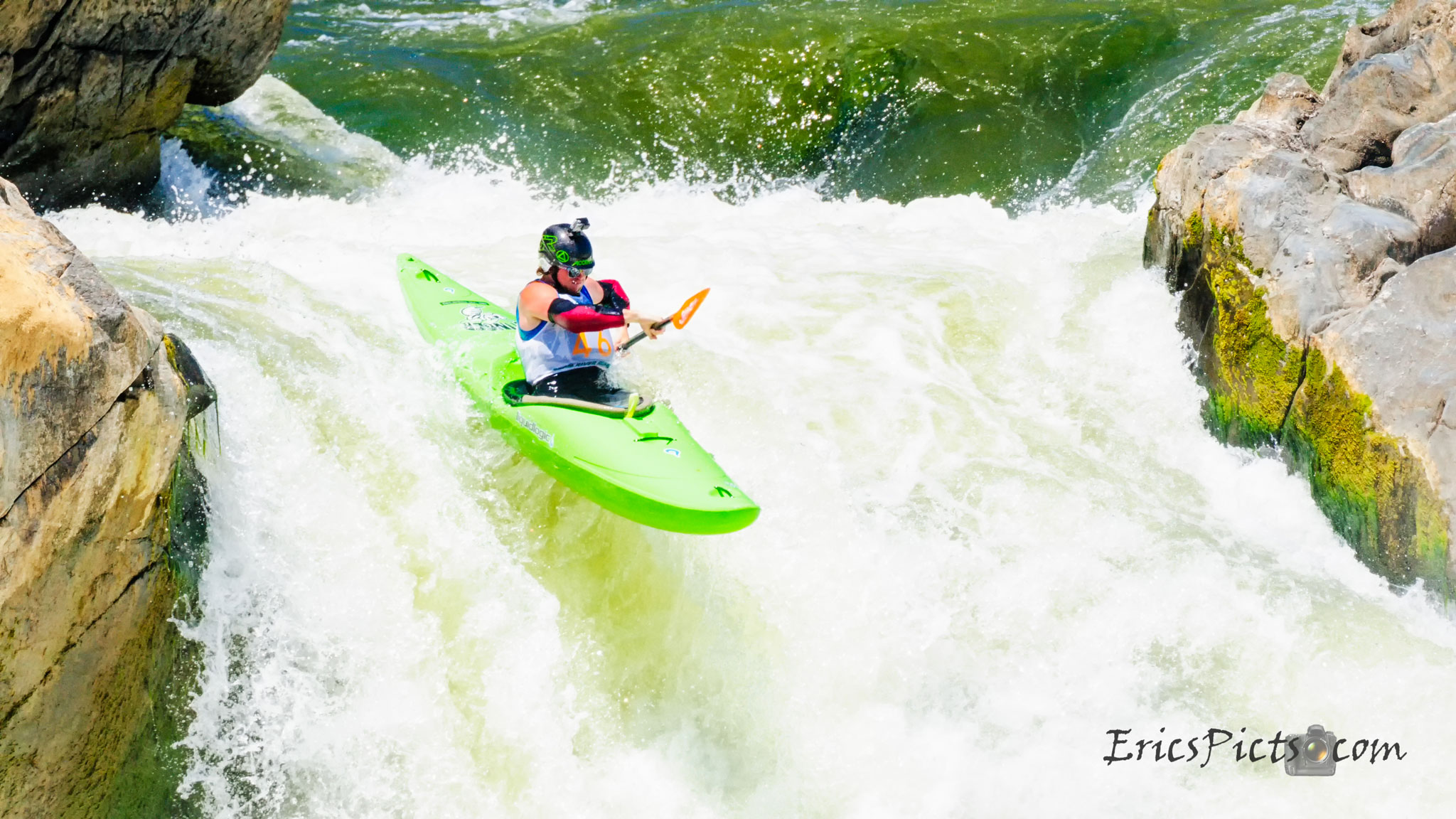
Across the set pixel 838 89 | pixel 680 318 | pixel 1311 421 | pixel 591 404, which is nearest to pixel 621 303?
pixel 680 318

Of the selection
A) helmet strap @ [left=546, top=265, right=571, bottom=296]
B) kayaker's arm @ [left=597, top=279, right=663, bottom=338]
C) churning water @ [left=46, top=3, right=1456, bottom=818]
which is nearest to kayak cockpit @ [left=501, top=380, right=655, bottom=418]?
churning water @ [left=46, top=3, right=1456, bottom=818]

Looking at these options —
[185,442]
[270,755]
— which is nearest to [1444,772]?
[270,755]

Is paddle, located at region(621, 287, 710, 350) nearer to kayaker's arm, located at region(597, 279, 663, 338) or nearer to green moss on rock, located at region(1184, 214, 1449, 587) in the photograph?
kayaker's arm, located at region(597, 279, 663, 338)

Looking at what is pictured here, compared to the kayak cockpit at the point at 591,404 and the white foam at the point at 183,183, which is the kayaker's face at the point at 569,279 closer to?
the kayak cockpit at the point at 591,404

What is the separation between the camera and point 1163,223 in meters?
6.30

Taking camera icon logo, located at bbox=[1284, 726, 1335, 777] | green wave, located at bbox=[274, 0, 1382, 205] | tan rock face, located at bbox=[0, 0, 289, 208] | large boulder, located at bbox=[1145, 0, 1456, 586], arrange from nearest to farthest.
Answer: camera icon logo, located at bbox=[1284, 726, 1335, 777] → large boulder, located at bbox=[1145, 0, 1456, 586] → tan rock face, located at bbox=[0, 0, 289, 208] → green wave, located at bbox=[274, 0, 1382, 205]

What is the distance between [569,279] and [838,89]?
5.90 m

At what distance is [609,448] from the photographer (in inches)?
180

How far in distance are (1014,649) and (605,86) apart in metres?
7.37

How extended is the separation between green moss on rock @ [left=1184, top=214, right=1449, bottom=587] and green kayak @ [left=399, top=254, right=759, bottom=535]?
251cm

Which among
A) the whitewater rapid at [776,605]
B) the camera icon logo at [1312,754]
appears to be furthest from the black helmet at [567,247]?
the camera icon logo at [1312,754]

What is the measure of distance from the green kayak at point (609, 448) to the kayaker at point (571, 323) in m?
0.14

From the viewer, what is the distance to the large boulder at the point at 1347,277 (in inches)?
176

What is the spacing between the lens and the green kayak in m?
4.27
